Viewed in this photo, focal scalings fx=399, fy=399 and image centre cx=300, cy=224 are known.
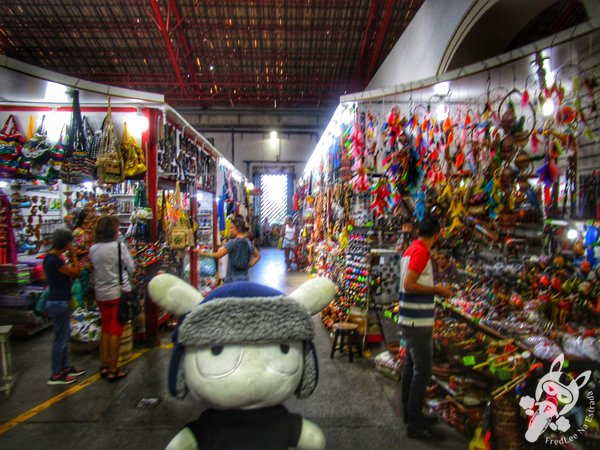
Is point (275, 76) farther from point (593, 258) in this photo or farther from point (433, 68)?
point (593, 258)

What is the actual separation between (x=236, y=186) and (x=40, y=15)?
6.41m

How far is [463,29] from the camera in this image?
15.8 ft

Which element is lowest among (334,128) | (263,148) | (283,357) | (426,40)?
(283,357)

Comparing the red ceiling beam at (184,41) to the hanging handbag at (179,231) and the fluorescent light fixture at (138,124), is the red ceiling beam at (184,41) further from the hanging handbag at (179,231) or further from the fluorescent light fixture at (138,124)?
the hanging handbag at (179,231)

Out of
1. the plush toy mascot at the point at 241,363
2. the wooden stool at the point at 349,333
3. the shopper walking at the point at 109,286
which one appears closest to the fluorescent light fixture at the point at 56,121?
the shopper walking at the point at 109,286

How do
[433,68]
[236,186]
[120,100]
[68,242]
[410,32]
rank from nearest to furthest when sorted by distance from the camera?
[68,242], [120,100], [433,68], [410,32], [236,186]

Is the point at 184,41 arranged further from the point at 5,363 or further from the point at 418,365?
the point at 418,365

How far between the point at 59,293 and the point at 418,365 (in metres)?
3.25

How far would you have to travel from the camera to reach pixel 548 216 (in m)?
3.16

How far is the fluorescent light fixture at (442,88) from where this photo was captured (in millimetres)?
3908

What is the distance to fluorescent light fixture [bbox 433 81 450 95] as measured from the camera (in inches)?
154

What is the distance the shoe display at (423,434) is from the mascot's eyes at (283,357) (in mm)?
1657

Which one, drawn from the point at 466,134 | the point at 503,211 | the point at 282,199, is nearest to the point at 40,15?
the point at 466,134

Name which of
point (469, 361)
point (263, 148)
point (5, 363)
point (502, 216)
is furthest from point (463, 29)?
point (263, 148)
